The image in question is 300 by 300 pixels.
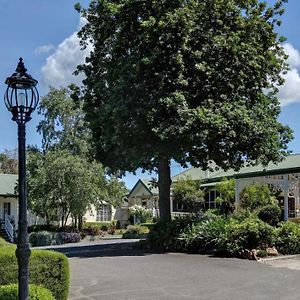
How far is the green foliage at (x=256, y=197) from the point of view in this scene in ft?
107

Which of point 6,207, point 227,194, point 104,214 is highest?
point 227,194

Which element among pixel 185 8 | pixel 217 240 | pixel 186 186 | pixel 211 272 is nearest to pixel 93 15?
pixel 185 8

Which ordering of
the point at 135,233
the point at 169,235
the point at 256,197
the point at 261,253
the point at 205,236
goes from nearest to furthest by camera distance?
the point at 261,253, the point at 205,236, the point at 169,235, the point at 256,197, the point at 135,233

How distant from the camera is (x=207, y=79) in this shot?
21047mm

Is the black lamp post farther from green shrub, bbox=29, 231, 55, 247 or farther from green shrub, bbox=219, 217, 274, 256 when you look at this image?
green shrub, bbox=29, 231, 55, 247

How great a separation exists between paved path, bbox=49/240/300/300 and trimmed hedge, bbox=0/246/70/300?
133cm

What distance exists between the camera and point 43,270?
30.1ft

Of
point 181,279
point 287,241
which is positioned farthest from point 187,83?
point 181,279

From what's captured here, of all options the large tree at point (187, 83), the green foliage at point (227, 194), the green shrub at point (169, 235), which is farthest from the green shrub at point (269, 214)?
the green shrub at point (169, 235)

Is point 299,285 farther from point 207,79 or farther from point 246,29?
point 246,29

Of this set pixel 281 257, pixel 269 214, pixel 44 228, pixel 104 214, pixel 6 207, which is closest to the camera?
pixel 281 257

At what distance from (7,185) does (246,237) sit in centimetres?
2862

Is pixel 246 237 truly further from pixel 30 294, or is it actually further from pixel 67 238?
pixel 67 238

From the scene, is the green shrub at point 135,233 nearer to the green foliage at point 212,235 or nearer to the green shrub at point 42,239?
the green shrub at point 42,239
